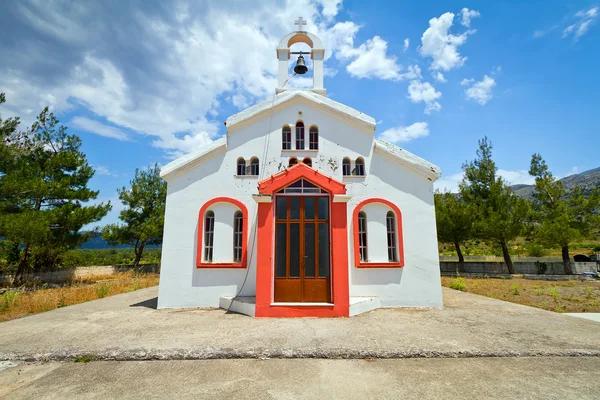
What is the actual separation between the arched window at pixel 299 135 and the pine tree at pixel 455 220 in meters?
20.1

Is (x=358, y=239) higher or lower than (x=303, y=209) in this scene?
lower

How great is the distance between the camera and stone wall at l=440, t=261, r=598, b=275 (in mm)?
24641

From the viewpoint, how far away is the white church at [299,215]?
8508mm

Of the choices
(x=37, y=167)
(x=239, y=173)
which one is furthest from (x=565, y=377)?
(x=37, y=167)

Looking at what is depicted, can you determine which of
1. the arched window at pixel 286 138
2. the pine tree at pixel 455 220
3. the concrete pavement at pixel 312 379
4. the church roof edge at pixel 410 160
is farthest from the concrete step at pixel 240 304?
the pine tree at pixel 455 220

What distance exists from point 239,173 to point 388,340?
7.17m

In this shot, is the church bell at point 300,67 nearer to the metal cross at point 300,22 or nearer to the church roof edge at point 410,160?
the metal cross at point 300,22

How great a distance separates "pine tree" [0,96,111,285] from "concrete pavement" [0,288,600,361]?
26.5 feet

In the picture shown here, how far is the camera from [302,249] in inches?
336

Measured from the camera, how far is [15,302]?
11.0 m

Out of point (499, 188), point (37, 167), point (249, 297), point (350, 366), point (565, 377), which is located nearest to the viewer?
point (565, 377)

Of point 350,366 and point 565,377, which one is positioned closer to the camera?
point 565,377

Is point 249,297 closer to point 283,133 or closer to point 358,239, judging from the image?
point 358,239

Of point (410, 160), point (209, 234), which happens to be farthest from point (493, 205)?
point (209, 234)
